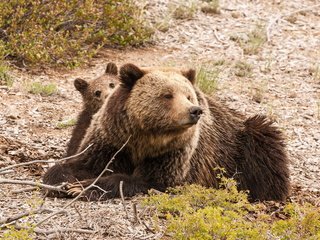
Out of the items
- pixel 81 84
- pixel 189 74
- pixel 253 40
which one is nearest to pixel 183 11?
pixel 253 40

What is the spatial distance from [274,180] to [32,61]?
4049mm

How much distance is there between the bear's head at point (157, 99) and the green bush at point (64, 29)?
3654mm

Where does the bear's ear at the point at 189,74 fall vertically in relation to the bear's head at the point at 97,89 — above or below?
above

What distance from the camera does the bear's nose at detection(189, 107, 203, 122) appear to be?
5539 millimetres

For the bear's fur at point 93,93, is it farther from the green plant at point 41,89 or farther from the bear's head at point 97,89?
the green plant at point 41,89

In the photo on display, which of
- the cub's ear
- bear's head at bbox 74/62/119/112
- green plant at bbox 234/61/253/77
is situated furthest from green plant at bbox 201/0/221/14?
the cub's ear

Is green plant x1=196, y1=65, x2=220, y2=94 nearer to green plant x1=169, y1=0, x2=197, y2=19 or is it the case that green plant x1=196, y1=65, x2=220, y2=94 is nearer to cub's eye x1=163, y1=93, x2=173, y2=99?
green plant x1=169, y1=0, x2=197, y2=19

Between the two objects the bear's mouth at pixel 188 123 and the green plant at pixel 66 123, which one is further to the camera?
the green plant at pixel 66 123

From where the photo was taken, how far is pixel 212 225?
4.42m

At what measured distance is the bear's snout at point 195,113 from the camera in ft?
18.2

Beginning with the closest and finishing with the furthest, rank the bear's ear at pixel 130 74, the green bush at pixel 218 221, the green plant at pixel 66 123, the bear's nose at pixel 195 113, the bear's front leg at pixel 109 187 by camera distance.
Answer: the green bush at pixel 218 221 < the bear's nose at pixel 195 113 < the bear's front leg at pixel 109 187 < the bear's ear at pixel 130 74 < the green plant at pixel 66 123

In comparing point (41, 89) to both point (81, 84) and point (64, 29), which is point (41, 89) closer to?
point (81, 84)

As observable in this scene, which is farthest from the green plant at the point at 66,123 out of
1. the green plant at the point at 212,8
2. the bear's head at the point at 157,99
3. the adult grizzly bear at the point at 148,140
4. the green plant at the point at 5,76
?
the green plant at the point at 212,8

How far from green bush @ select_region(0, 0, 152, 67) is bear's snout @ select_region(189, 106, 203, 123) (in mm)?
4350
